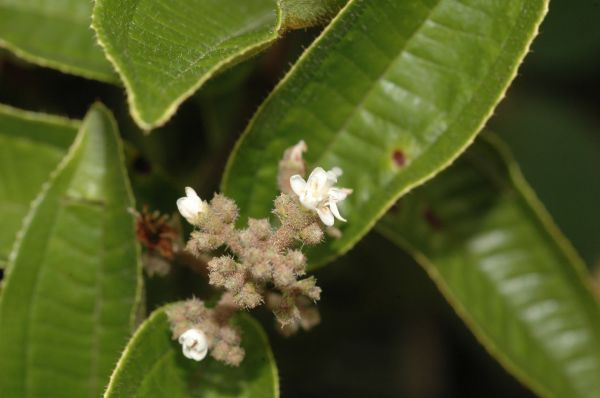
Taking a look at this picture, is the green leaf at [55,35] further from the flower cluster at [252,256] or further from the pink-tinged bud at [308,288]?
the pink-tinged bud at [308,288]

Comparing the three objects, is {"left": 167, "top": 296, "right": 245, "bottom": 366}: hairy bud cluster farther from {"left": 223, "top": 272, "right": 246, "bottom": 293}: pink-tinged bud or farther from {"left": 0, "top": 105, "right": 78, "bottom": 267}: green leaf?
{"left": 0, "top": 105, "right": 78, "bottom": 267}: green leaf

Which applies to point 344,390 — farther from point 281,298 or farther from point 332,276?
point 281,298

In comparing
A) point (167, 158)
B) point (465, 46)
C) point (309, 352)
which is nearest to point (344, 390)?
point (309, 352)

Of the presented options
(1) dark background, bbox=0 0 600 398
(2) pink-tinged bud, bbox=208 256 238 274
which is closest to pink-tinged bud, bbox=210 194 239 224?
(2) pink-tinged bud, bbox=208 256 238 274

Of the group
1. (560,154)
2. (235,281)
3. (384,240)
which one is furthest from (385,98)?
(560,154)

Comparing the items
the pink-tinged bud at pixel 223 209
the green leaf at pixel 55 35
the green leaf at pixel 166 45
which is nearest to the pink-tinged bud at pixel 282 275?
the pink-tinged bud at pixel 223 209

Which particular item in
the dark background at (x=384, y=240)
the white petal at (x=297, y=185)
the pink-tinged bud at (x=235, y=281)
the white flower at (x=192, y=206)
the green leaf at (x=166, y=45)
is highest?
the green leaf at (x=166, y=45)

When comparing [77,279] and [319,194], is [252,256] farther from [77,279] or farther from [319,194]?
[77,279]
